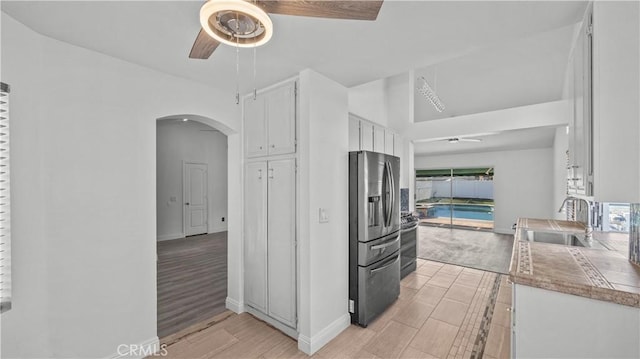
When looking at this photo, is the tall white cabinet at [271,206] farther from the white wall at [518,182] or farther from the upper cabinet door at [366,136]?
the white wall at [518,182]

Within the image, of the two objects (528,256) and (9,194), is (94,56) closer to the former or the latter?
(9,194)

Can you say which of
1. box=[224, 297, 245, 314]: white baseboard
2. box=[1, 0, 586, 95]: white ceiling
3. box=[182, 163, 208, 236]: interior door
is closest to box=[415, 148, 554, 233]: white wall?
box=[1, 0, 586, 95]: white ceiling

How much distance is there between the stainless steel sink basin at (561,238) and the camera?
218 centimetres

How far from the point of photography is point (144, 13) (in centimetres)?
159

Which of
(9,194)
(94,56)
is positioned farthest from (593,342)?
(94,56)

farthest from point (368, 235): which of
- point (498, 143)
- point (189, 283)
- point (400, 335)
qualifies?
point (498, 143)

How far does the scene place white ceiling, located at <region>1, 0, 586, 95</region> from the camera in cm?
153

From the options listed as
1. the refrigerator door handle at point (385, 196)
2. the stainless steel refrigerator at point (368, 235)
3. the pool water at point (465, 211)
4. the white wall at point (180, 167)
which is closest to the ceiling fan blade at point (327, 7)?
the stainless steel refrigerator at point (368, 235)

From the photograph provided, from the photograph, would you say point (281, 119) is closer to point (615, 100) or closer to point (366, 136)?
point (366, 136)

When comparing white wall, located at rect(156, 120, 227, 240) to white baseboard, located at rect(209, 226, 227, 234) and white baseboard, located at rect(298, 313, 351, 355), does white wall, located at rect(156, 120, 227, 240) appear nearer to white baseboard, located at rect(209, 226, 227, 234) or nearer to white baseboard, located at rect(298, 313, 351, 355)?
white baseboard, located at rect(209, 226, 227, 234)

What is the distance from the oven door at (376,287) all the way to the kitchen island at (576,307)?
54.5 inches

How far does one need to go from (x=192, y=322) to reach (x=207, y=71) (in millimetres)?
2630

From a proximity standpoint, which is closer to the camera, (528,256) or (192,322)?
(528,256)

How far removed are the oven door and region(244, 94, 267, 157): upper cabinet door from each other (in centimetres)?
172
